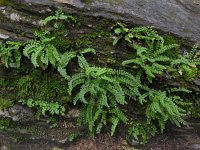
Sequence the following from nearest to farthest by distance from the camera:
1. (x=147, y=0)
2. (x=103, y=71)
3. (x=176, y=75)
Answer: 1. (x=103, y=71)
2. (x=176, y=75)
3. (x=147, y=0)

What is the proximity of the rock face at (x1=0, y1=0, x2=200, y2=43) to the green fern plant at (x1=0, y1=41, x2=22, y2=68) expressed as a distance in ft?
0.93

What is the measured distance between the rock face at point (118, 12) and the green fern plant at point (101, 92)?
1.39 meters

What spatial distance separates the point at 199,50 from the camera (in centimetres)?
844

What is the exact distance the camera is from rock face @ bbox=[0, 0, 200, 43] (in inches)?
328

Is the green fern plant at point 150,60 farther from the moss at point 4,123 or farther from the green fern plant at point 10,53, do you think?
the moss at point 4,123

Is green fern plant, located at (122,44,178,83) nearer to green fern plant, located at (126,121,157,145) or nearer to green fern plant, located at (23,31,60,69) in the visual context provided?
green fern plant, located at (126,121,157,145)

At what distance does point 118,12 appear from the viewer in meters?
8.48

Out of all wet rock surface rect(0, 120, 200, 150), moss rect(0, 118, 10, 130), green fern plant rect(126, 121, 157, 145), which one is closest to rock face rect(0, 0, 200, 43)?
moss rect(0, 118, 10, 130)

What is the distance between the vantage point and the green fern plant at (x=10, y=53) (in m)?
7.91

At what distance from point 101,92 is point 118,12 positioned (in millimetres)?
2145

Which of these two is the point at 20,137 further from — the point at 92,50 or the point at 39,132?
the point at 92,50

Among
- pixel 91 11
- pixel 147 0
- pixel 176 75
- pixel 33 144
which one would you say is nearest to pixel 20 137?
pixel 33 144

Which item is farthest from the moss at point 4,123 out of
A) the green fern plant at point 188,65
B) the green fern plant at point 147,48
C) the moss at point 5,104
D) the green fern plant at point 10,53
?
the green fern plant at point 188,65

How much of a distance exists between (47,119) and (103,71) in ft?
6.42
